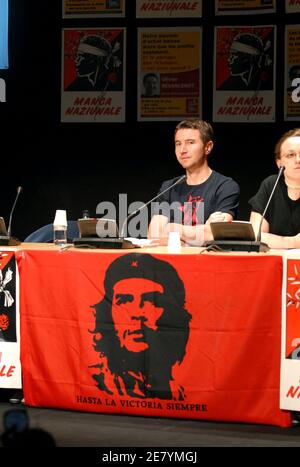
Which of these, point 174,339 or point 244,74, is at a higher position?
point 244,74

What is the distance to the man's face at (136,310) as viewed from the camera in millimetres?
3381

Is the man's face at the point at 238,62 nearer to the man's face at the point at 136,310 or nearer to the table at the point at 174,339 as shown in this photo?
the table at the point at 174,339

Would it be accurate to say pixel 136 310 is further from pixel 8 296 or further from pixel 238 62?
pixel 238 62

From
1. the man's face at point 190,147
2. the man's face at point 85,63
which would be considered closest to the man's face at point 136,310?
the man's face at point 190,147

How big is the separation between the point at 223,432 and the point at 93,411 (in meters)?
0.61

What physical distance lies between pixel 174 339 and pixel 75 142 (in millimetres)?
2688

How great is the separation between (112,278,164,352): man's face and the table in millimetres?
38

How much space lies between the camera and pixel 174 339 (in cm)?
335

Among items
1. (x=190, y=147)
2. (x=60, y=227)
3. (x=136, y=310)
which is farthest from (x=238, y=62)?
(x=136, y=310)

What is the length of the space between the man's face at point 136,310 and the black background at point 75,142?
2.23 m

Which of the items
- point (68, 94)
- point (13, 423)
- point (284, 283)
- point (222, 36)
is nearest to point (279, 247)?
point (284, 283)

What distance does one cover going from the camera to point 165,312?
336 cm

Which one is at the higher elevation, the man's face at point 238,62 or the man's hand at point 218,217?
the man's face at point 238,62

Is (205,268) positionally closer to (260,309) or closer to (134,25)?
(260,309)
